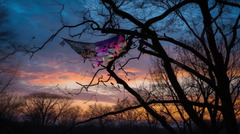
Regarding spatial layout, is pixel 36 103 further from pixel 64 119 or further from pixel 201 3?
pixel 201 3

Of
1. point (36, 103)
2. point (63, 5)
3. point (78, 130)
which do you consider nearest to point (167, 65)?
point (63, 5)

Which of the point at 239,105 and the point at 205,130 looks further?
the point at 239,105

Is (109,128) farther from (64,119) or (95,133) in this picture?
(64,119)

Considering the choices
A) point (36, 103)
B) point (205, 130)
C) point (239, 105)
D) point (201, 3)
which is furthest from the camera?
point (36, 103)

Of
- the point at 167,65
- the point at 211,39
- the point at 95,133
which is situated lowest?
the point at 95,133

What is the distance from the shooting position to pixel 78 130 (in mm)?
75312

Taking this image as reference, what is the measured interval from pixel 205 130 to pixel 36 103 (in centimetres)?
5862

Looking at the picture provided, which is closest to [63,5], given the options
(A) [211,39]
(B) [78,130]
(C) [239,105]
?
(A) [211,39]

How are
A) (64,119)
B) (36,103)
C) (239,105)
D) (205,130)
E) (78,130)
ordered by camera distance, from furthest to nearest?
1. (78,130)
2. (64,119)
3. (36,103)
4. (239,105)
5. (205,130)

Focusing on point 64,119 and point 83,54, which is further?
point 64,119

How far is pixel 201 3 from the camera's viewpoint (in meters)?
3.52

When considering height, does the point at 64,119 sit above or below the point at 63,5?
below

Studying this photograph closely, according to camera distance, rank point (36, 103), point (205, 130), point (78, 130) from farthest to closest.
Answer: point (78, 130), point (36, 103), point (205, 130)

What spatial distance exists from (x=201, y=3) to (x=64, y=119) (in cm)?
6727
